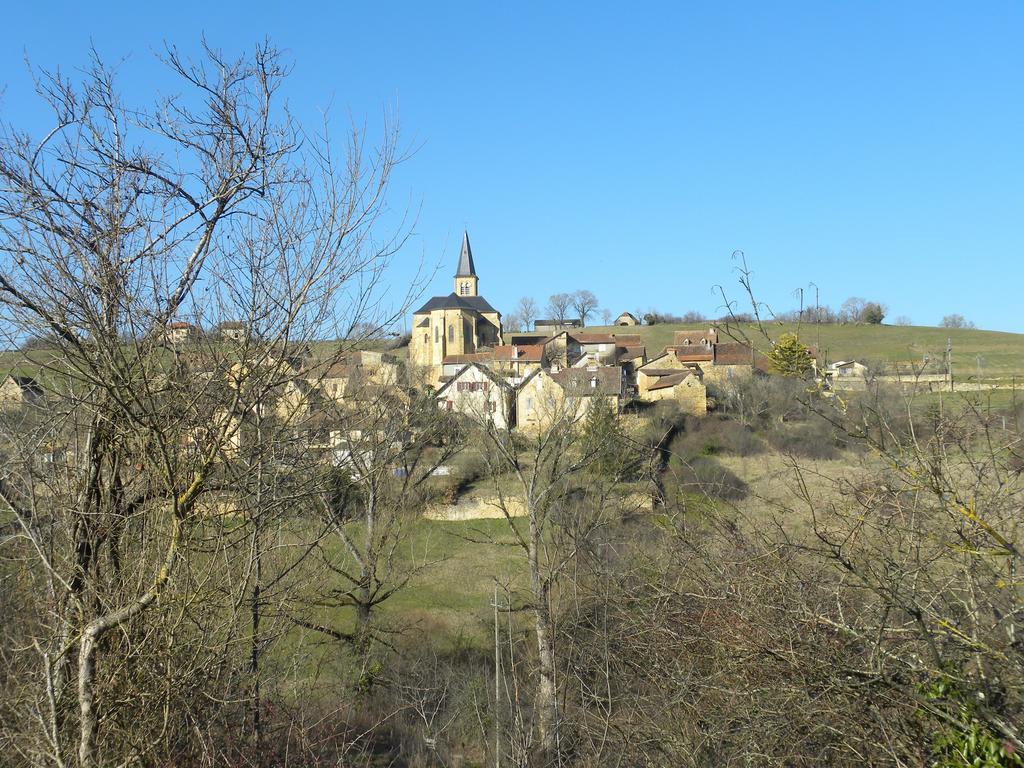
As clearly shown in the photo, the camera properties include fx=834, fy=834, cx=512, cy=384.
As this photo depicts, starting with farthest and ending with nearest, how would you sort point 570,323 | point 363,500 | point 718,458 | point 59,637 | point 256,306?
point 570,323
point 718,458
point 363,500
point 256,306
point 59,637

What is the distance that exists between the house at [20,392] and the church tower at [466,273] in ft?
238

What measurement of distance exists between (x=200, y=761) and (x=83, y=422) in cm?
183

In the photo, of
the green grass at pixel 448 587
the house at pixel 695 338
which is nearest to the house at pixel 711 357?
the house at pixel 695 338

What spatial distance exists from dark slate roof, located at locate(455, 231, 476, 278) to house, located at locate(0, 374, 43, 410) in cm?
7311

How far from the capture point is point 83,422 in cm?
430

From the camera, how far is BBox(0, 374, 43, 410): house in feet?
14.5

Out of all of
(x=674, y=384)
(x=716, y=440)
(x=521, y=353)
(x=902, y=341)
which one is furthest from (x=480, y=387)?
(x=902, y=341)

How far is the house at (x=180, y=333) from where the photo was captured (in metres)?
4.34

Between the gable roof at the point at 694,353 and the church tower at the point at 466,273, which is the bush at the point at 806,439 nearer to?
the gable roof at the point at 694,353

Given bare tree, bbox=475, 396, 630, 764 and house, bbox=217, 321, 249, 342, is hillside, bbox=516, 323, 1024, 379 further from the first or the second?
house, bbox=217, 321, 249, 342

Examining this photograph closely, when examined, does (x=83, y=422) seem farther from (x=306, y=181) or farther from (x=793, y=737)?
(x=793, y=737)

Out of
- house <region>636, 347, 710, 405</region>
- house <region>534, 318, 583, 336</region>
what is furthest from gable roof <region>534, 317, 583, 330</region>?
house <region>636, 347, 710, 405</region>

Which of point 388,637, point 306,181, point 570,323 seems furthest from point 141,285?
point 570,323

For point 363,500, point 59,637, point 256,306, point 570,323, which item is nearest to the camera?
point 59,637
